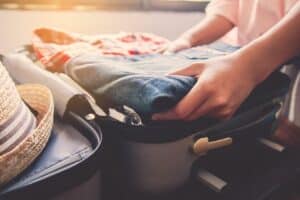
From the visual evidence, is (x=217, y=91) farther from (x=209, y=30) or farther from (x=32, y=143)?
(x=209, y=30)

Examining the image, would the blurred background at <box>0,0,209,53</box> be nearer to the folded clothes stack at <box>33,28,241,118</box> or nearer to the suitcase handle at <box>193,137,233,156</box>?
the folded clothes stack at <box>33,28,241,118</box>

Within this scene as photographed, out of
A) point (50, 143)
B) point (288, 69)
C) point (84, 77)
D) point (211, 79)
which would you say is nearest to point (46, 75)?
point (84, 77)

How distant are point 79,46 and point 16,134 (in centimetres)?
45

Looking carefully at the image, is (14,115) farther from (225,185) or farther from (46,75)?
(225,185)

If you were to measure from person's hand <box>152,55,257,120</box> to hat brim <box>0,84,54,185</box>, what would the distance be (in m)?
0.14

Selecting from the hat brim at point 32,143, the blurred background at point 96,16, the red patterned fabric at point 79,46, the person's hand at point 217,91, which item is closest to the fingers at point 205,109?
the person's hand at point 217,91

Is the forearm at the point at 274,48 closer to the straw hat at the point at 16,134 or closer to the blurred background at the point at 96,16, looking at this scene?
the straw hat at the point at 16,134

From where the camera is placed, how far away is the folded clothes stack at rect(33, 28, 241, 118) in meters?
0.48

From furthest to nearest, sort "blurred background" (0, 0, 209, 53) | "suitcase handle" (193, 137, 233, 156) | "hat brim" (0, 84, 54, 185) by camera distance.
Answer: "blurred background" (0, 0, 209, 53) < "suitcase handle" (193, 137, 233, 156) < "hat brim" (0, 84, 54, 185)

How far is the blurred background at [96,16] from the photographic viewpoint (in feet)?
4.00

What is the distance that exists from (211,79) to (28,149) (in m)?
0.26

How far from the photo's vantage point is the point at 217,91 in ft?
1.57

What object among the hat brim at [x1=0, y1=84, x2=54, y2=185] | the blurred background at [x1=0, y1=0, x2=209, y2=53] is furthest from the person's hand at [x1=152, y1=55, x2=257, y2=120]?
the blurred background at [x1=0, y1=0, x2=209, y2=53]

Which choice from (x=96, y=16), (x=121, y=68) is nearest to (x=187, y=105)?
(x=121, y=68)
